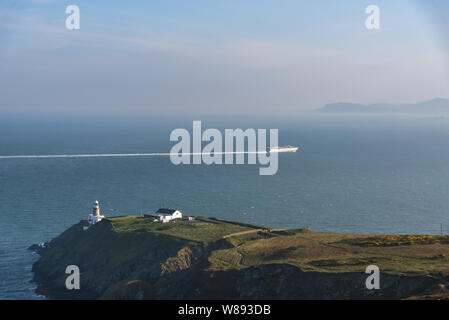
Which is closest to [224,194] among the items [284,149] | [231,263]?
[231,263]

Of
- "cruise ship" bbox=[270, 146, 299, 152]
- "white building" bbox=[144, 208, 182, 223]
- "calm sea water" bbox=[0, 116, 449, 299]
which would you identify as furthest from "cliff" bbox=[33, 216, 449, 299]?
"cruise ship" bbox=[270, 146, 299, 152]

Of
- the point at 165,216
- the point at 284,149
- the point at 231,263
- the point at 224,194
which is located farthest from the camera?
the point at 284,149

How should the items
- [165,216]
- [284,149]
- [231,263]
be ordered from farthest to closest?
[284,149], [165,216], [231,263]

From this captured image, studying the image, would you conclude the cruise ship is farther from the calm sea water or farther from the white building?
the white building

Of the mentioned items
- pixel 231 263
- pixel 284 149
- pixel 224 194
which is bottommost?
pixel 231 263

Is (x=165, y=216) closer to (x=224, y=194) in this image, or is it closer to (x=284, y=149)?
(x=224, y=194)

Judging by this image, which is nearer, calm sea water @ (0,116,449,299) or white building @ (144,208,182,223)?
white building @ (144,208,182,223)

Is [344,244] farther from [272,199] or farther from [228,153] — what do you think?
[228,153]
